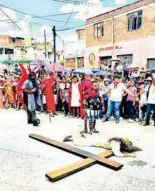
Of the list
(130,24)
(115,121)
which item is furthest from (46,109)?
(130,24)

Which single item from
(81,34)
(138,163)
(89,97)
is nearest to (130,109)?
(89,97)

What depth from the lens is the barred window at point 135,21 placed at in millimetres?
A: 21784

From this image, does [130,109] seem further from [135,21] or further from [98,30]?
[98,30]

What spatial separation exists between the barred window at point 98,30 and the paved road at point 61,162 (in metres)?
18.8

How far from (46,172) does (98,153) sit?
152 centimetres

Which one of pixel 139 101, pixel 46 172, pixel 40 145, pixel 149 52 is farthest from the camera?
pixel 149 52

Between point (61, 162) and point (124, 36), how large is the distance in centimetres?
1952

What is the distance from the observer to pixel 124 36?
23422 millimetres

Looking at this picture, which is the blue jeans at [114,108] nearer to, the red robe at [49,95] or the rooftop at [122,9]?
the red robe at [49,95]

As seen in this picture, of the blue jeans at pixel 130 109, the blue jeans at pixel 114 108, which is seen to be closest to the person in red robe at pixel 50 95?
the blue jeans at pixel 114 108

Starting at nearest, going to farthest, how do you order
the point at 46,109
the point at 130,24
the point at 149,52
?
the point at 46,109
the point at 149,52
the point at 130,24

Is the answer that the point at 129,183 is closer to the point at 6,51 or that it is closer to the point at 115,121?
the point at 115,121

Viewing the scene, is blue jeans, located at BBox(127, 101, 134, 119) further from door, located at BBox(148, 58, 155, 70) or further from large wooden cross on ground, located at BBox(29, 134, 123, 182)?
door, located at BBox(148, 58, 155, 70)

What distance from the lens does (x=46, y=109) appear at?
11445 mm
